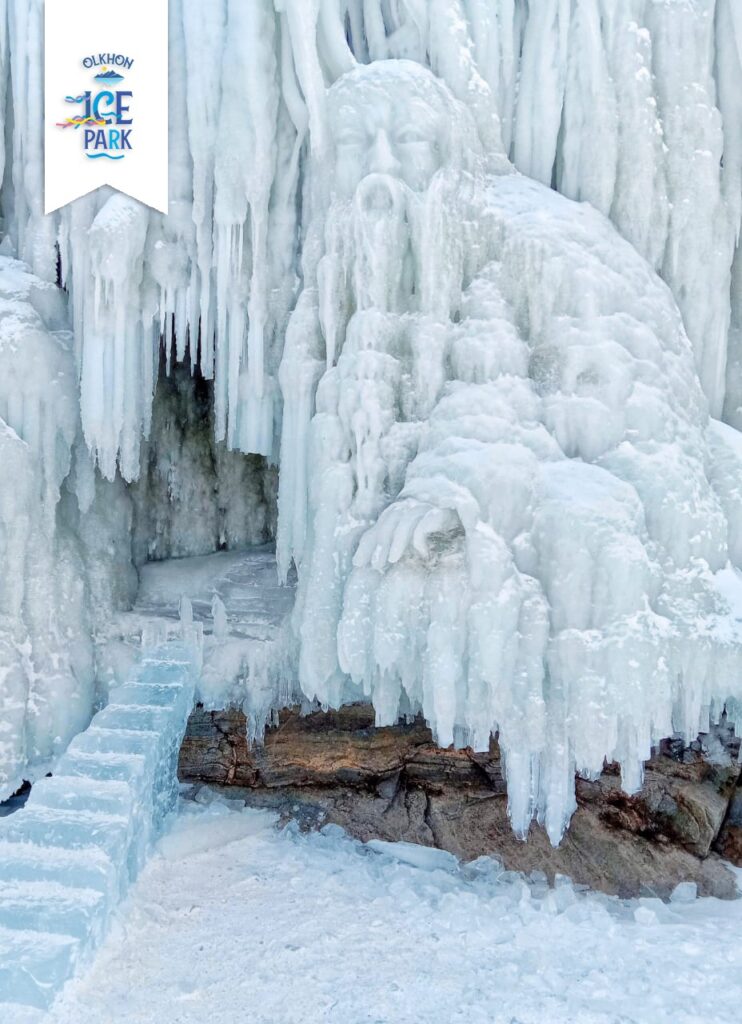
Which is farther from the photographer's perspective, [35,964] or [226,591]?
[226,591]

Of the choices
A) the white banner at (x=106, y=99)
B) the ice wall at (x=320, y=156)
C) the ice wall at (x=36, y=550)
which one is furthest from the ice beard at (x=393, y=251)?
the ice wall at (x=36, y=550)

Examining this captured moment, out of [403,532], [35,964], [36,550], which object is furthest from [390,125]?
[35,964]

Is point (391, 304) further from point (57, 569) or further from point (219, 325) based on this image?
point (57, 569)

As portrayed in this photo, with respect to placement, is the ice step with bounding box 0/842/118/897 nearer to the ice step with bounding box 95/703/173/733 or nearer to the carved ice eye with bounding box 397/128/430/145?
the ice step with bounding box 95/703/173/733

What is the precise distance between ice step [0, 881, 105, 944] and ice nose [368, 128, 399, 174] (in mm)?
5503

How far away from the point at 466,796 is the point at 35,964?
14.3 feet

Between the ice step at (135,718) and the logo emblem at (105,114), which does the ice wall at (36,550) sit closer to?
the ice step at (135,718)

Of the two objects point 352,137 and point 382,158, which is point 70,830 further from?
point 352,137

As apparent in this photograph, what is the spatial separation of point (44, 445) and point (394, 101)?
4.14 meters

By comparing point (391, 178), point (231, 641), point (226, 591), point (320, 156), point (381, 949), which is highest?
point (320, 156)

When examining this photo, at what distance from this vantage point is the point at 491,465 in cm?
631

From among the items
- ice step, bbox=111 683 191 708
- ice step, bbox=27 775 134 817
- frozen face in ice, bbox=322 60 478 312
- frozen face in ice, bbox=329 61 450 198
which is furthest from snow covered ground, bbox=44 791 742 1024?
frozen face in ice, bbox=329 61 450 198

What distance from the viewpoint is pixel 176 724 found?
23.7 feet

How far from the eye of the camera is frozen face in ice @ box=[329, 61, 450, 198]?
6875 mm
